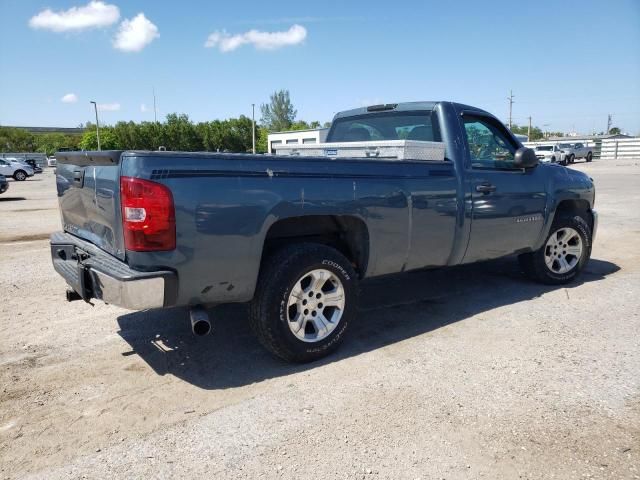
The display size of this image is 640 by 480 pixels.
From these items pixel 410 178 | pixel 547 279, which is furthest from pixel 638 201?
pixel 410 178

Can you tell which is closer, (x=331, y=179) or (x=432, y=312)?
(x=331, y=179)

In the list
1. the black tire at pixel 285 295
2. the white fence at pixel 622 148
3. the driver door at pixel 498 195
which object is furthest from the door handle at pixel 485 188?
the white fence at pixel 622 148

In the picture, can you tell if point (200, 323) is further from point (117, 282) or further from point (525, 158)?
point (525, 158)

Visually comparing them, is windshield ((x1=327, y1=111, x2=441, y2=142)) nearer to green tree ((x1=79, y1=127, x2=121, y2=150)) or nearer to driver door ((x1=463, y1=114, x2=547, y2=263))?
driver door ((x1=463, y1=114, x2=547, y2=263))

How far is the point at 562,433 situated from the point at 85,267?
3.10m

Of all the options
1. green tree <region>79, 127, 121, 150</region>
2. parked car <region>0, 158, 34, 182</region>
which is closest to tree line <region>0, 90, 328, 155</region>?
green tree <region>79, 127, 121, 150</region>

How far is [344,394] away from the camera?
3.23m

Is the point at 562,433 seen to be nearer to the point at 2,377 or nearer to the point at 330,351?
the point at 330,351

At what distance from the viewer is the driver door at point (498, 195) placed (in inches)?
183

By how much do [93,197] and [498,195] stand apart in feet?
11.5

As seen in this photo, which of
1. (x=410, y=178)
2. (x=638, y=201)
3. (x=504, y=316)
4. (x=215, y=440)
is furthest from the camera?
(x=638, y=201)

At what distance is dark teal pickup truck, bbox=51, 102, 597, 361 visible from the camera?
9.86 feet

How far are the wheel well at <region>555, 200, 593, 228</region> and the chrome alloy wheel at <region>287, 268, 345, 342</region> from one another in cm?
323

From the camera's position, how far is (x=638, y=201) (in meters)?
14.3
